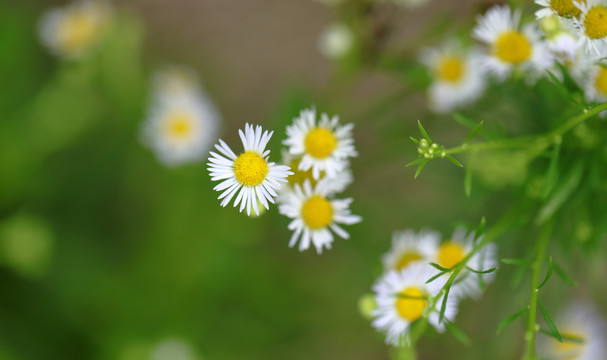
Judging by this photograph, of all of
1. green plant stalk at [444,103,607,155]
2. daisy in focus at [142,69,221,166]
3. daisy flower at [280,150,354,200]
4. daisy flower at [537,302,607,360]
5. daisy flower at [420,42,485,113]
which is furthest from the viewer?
daisy in focus at [142,69,221,166]

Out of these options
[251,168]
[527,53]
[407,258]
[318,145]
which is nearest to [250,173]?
[251,168]

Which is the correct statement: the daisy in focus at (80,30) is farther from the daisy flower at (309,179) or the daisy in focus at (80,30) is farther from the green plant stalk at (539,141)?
the green plant stalk at (539,141)

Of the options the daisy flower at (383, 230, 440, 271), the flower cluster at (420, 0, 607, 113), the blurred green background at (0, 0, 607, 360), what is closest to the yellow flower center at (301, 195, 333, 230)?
the daisy flower at (383, 230, 440, 271)

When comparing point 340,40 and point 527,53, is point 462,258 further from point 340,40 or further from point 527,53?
point 340,40

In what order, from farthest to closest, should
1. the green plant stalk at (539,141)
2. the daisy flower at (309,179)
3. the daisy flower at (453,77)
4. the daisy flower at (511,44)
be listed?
the daisy flower at (453,77), the daisy flower at (511,44), the daisy flower at (309,179), the green plant stalk at (539,141)

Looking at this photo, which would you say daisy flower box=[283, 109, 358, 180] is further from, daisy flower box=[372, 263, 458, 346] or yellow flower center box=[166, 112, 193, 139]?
yellow flower center box=[166, 112, 193, 139]

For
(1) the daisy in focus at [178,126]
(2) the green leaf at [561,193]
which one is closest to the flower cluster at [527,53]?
(2) the green leaf at [561,193]
